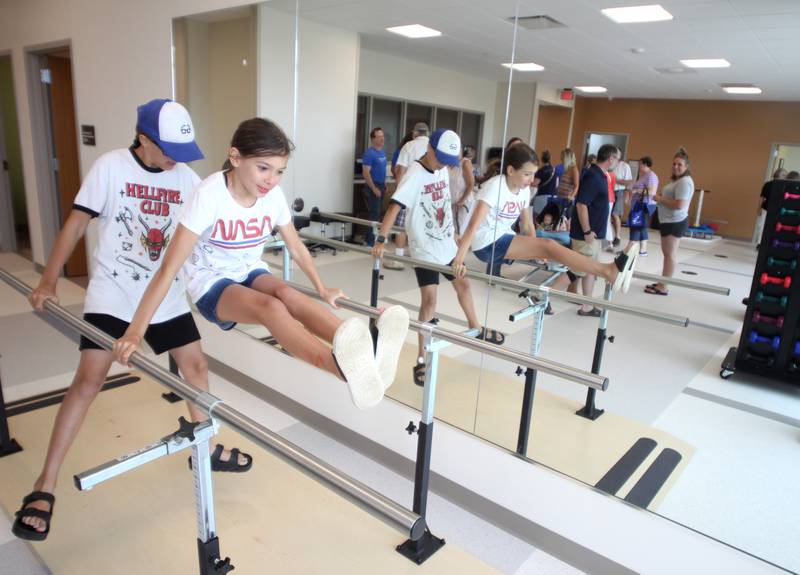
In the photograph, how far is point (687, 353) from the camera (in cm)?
259

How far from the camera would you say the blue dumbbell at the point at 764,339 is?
2436 millimetres

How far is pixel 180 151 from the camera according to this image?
2.13 metres

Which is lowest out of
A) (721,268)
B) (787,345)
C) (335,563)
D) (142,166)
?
(335,563)

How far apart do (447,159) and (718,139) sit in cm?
124

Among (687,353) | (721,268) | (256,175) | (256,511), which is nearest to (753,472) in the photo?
(687,353)

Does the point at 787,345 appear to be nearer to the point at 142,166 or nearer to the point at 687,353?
the point at 687,353

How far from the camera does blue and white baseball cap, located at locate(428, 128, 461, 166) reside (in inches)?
112

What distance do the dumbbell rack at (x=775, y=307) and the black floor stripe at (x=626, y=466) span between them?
0.47 m

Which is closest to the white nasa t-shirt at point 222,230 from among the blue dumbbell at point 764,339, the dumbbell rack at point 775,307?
the dumbbell rack at point 775,307

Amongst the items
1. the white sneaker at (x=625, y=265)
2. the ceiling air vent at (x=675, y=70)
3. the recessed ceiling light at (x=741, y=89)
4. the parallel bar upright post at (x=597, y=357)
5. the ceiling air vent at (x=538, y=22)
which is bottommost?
the parallel bar upright post at (x=597, y=357)

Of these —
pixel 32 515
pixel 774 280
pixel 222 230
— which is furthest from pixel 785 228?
pixel 32 515

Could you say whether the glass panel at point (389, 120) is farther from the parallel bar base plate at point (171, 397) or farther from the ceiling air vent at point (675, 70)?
the parallel bar base plate at point (171, 397)

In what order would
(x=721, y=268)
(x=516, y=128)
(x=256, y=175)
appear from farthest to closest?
1. (x=516, y=128)
2. (x=721, y=268)
3. (x=256, y=175)

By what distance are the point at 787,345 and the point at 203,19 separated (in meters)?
4.03
